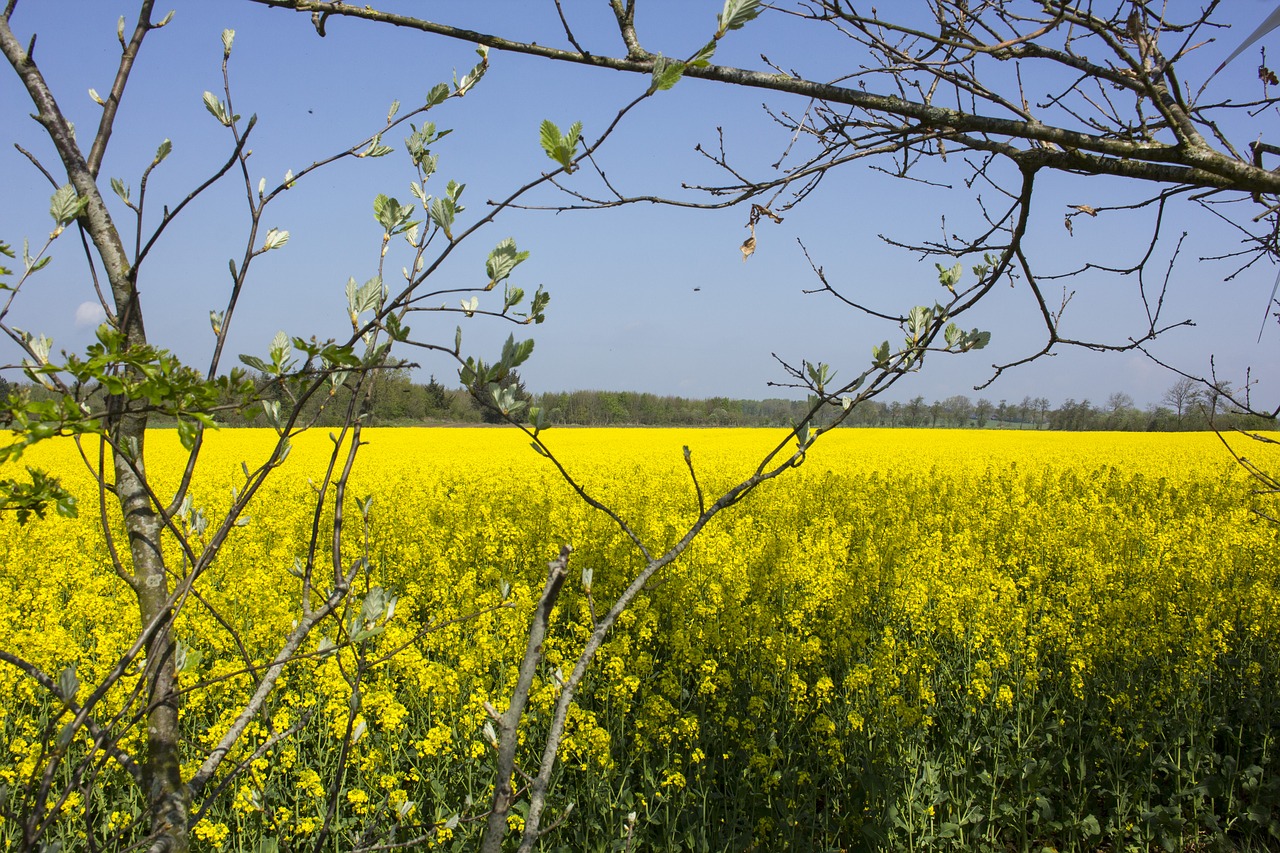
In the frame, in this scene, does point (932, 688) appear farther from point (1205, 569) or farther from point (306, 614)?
point (306, 614)

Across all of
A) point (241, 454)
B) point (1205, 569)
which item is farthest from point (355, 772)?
point (241, 454)

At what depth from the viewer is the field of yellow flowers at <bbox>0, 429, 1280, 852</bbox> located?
3668 millimetres

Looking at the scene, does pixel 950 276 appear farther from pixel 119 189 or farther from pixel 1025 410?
pixel 1025 410

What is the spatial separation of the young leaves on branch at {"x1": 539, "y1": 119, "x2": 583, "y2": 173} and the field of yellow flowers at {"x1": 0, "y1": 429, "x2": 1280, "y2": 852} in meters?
0.89

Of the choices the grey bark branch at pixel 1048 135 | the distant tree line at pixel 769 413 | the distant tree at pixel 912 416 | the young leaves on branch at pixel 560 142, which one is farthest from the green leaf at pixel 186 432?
the distant tree at pixel 912 416

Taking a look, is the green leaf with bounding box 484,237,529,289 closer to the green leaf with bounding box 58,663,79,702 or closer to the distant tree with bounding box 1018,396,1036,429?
the green leaf with bounding box 58,663,79,702

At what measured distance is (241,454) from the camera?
15.8 m

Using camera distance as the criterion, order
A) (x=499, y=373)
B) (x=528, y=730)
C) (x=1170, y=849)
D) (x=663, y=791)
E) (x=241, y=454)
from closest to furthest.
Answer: (x=499, y=373) < (x=1170, y=849) < (x=663, y=791) < (x=528, y=730) < (x=241, y=454)

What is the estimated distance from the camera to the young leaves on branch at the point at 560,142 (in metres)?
0.93

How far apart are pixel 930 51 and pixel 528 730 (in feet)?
13.1

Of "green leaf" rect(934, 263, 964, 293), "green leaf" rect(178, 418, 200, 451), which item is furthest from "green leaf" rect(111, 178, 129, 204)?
"green leaf" rect(934, 263, 964, 293)

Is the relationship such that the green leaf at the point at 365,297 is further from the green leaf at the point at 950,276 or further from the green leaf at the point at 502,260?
the green leaf at the point at 950,276

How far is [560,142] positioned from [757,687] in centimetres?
428

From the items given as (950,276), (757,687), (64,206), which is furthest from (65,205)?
(757,687)
